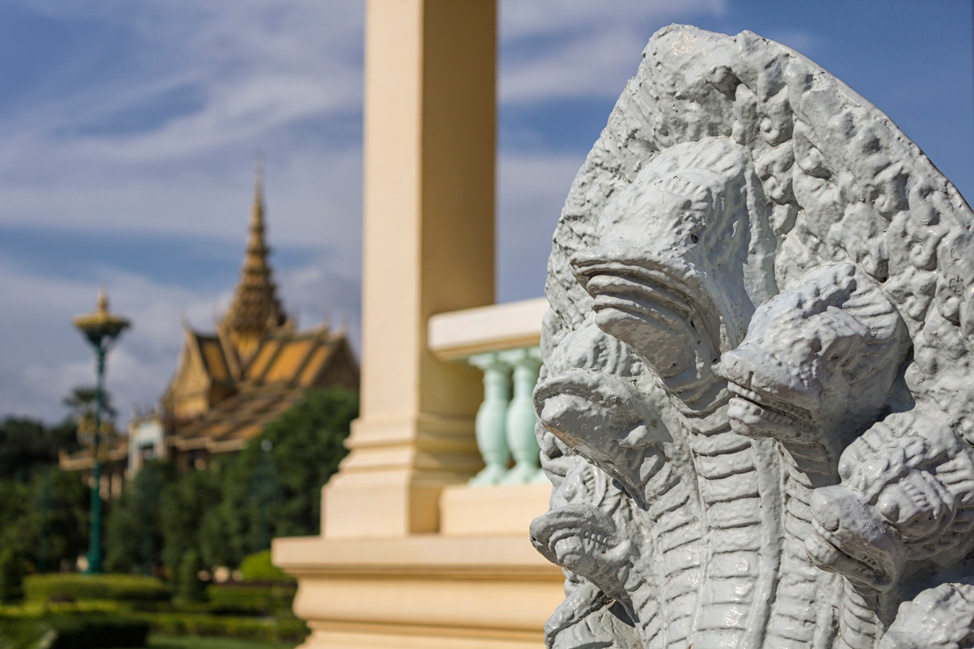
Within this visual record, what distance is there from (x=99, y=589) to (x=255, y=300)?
104 feet

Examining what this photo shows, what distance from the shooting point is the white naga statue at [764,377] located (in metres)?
1.06

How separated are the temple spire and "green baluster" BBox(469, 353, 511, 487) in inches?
1868

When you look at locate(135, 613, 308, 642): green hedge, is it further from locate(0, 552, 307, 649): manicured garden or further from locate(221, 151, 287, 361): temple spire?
locate(221, 151, 287, 361): temple spire

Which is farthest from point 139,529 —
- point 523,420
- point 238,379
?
point 523,420

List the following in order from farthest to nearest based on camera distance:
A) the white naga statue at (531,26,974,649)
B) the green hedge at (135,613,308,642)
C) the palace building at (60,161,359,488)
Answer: the palace building at (60,161,359,488), the green hedge at (135,613,308,642), the white naga statue at (531,26,974,649)

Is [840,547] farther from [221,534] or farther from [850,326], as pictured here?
[221,534]

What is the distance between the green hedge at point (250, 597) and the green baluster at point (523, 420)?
1610cm

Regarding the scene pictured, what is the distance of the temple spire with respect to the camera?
51.2 m

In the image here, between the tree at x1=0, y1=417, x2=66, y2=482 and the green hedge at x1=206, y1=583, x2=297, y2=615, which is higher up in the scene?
the tree at x1=0, y1=417, x2=66, y2=482

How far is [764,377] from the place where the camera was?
3.43ft

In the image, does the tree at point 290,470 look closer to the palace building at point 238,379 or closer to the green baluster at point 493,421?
the palace building at point 238,379

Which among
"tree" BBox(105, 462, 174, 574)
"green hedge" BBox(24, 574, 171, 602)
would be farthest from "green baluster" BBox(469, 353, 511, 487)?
"tree" BBox(105, 462, 174, 574)

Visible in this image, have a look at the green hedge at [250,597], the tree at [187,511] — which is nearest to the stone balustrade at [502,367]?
the green hedge at [250,597]

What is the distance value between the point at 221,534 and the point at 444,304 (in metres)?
31.2
